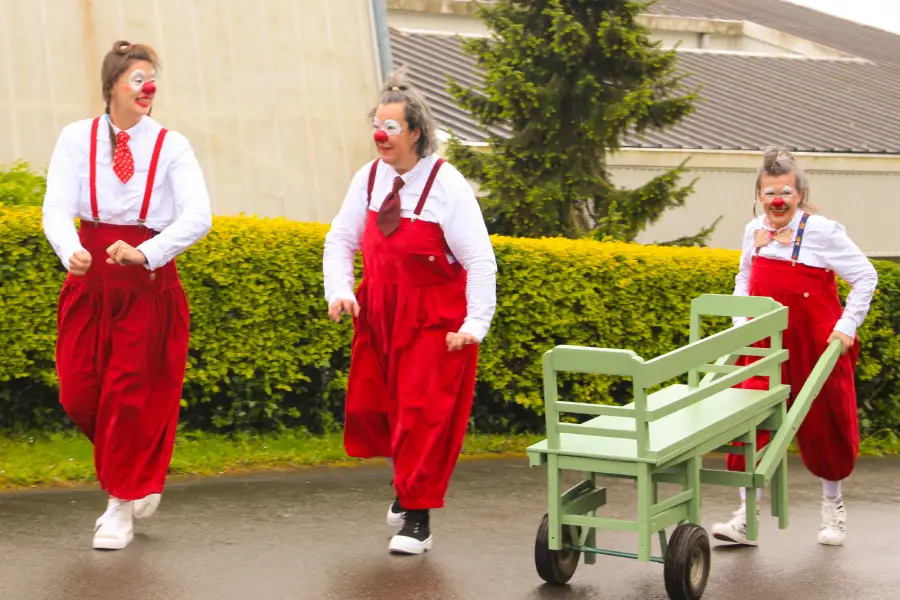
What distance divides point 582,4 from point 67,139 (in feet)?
21.8

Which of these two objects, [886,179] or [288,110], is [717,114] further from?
[288,110]

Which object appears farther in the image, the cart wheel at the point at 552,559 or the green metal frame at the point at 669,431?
the cart wheel at the point at 552,559

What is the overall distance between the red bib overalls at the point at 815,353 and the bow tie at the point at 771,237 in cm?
5

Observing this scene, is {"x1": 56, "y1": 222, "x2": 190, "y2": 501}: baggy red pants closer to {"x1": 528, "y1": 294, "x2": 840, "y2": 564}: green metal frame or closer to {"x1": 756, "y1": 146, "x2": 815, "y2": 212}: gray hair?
{"x1": 528, "y1": 294, "x2": 840, "y2": 564}: green metal frame

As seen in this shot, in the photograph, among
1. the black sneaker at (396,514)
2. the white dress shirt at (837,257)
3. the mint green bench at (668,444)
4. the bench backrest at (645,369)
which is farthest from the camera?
the white dress shirt at (837,257)

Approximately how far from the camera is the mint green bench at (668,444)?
5.30 m

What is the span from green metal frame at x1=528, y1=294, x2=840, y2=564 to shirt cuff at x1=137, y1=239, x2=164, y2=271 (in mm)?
1769

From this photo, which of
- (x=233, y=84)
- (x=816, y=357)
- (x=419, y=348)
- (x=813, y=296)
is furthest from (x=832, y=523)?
(x=233, y=84)

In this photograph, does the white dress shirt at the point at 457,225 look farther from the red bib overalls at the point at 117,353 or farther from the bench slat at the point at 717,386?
the bench slat at the point at 717,386

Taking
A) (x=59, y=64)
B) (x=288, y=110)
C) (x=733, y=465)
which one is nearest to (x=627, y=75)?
(x=288, y=110)

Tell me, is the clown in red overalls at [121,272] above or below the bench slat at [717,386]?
above

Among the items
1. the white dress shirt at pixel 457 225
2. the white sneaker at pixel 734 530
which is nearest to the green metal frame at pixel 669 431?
the white sneaker at pixel 734 530

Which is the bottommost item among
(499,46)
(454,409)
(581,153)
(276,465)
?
(276,465)

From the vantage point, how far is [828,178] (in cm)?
1745
